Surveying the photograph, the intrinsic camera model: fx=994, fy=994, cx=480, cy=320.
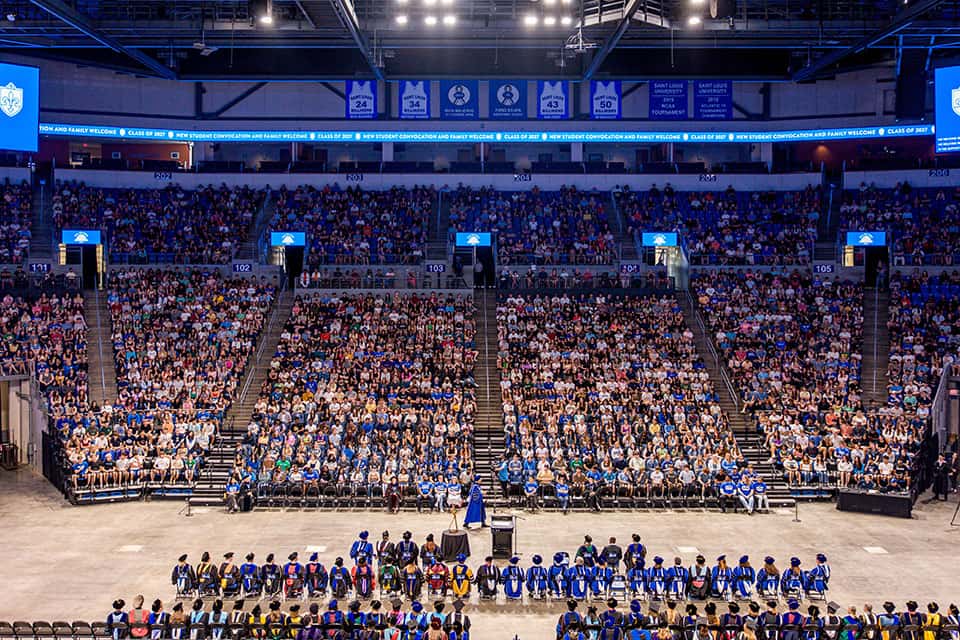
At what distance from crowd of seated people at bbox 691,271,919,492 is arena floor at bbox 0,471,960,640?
5.48 ft

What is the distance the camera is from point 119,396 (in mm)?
36250

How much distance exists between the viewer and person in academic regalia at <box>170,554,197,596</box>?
21297mm

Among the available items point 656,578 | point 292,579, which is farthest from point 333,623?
point 656,578

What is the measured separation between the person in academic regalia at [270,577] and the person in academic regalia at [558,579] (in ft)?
19.7

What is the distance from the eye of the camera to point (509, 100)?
48.4 m

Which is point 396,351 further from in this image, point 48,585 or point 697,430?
point 48,585

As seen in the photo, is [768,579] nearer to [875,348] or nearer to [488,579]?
[488,579]

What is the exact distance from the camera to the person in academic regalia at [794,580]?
21.6 metres

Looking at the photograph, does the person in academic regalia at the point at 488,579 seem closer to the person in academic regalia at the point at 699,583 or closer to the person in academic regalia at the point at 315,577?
the person in academic regalia at the point at 315,577

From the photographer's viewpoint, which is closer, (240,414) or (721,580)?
(721,580)

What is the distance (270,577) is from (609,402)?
1691cm

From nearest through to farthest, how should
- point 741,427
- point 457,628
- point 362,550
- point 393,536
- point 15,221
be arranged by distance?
point 457,628
point 362,550
point 393,536
point 741,427
point 15,221

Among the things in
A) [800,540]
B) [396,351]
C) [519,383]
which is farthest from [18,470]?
[800,540]

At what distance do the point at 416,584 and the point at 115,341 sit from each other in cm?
2244
